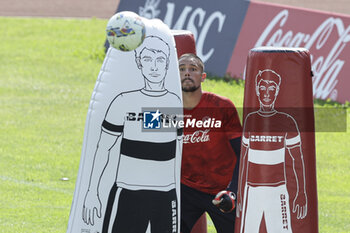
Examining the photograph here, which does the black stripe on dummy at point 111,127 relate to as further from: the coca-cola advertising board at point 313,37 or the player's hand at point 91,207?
the coca-cola advertising board at point 313,37

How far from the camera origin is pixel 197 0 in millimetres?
18047

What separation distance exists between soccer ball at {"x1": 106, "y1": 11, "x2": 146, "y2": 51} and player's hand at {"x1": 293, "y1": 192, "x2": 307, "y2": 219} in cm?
183

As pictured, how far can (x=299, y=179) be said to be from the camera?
266 inches

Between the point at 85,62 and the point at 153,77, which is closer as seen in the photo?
the point at 153,77

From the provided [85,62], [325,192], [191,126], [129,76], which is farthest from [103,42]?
[129,76]

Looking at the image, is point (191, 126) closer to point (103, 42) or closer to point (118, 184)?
point (118, 184)

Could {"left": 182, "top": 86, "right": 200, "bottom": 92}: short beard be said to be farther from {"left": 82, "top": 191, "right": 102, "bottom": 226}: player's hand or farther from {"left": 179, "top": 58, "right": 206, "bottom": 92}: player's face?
{"left": 82, "top": 191, "right": 102, "bottom": 226}: player's hand

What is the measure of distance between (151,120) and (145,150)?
233mm

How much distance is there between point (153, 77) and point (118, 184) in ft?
2.81

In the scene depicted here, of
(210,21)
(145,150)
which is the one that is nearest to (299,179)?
(145,150)

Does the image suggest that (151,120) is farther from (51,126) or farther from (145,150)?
(51,126)

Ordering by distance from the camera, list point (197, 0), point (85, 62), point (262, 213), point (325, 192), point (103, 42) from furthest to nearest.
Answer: point (103, 42) → point (85, 62) → point (197, 0) → point (325, 192) → point (262, 213)

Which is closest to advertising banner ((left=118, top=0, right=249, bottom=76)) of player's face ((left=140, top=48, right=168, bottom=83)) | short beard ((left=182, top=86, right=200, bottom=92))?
short beard ((left=182, top=86, right=200, bottom=92))

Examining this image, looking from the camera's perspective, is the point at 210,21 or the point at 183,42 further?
the point at 210,21
